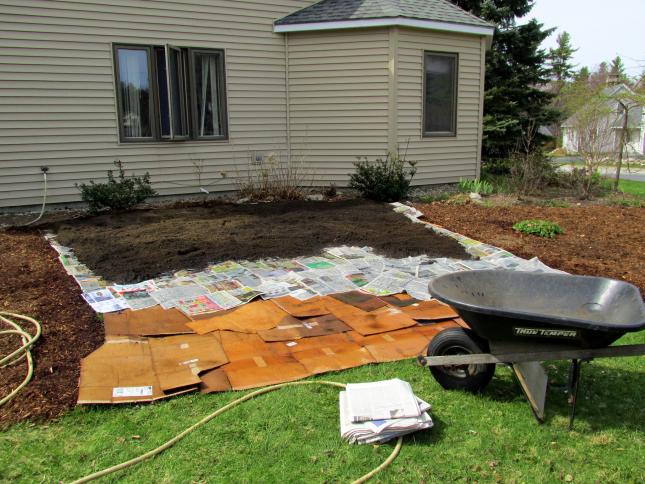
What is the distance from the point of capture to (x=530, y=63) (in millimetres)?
15898

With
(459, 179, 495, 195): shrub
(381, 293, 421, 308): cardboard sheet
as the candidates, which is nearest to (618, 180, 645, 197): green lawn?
(459, 179, 495, 195): shrub

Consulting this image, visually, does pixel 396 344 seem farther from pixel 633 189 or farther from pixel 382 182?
pixel 633 189

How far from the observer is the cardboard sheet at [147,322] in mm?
4043

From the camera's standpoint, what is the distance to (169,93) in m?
9.64

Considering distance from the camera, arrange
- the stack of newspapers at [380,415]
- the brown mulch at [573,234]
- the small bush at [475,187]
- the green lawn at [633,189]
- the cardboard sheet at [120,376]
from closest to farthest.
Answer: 1. the stack of newspapers at [380,415]
2. the cardboard sheet at [120,376]
3. the brown mulch at [573,234]
4. the small bush at [475,187]
5. the green lawn at [633,189]

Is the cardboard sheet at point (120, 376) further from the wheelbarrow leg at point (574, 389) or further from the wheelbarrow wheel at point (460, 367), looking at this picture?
the wheelbarrow leg at point (574, 389)

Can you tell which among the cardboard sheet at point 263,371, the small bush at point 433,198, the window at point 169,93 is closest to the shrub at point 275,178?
the window at point 169,93

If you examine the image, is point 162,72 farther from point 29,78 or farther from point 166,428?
point 166,428

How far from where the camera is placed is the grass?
2533 millimetres

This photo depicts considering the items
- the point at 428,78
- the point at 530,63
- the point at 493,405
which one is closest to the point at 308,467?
the point at 493,405

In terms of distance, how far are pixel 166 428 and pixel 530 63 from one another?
52.1ft

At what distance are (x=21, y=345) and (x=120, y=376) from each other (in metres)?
0.89

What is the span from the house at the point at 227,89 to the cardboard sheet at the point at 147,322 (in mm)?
5672

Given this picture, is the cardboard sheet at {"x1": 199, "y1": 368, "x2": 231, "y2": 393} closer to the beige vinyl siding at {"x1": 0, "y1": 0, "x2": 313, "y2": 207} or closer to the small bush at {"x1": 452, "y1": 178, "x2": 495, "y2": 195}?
the beige vinyl siding at {"x1": 0, "y1": 0, "x2": 313, "y2": 207}
